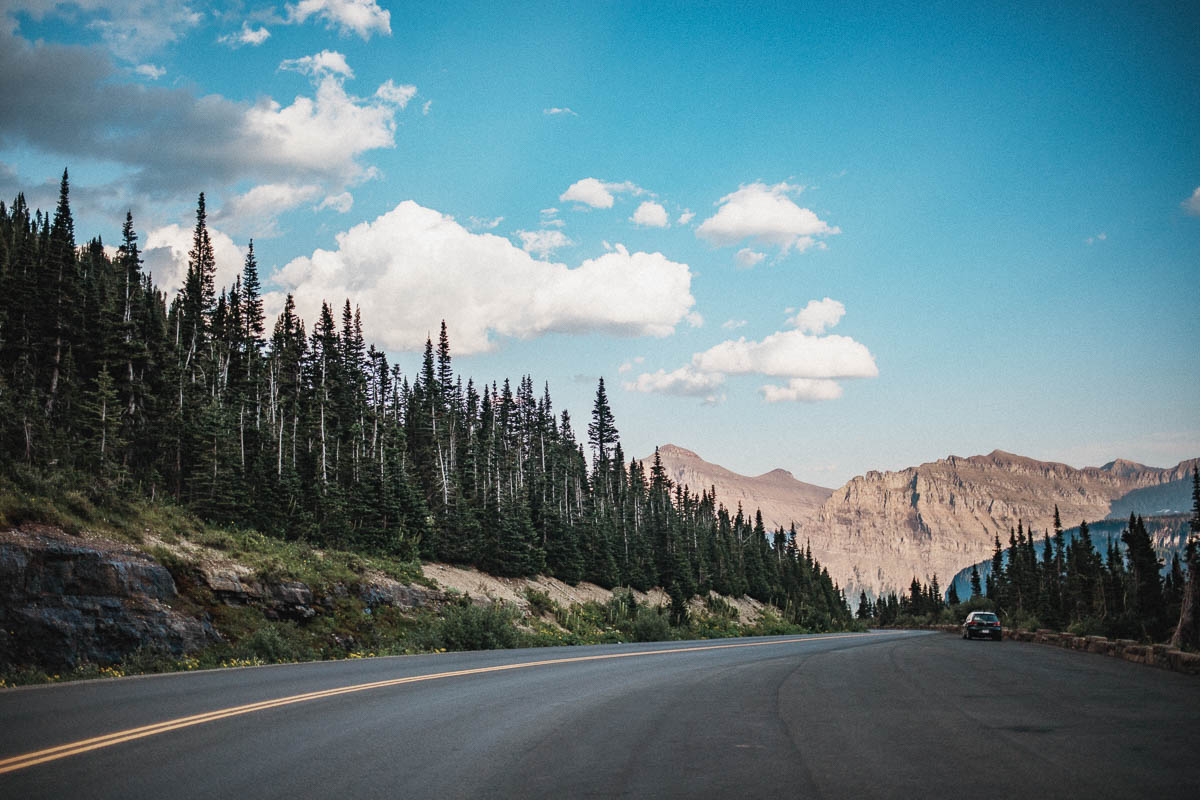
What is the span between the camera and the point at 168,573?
27.7 metres

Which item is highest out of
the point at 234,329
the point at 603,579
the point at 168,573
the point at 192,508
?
the point at 234,329

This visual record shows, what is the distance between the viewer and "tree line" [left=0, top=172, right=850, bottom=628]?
4275 centimetres

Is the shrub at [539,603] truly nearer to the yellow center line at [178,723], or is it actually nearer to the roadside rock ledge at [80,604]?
the roadside rock ledge at [80,604]

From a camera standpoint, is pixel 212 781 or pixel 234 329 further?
pixel 234 329

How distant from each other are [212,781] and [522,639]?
947 inches

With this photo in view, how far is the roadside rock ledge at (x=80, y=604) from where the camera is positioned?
22.4 metres

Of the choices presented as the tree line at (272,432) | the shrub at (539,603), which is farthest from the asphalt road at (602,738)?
the shrub at (539,603)

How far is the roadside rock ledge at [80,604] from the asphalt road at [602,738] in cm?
1095

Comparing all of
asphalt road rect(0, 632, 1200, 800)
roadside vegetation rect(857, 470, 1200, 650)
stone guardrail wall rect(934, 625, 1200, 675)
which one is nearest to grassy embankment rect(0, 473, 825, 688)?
asphalt road rect(0, 632, 1200, 800)

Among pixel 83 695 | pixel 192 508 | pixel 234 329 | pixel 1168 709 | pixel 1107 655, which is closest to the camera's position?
pixel 1168 709

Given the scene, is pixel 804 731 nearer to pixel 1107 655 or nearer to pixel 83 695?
pixel 83 695

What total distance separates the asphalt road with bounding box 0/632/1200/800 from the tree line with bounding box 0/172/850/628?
79.7ft

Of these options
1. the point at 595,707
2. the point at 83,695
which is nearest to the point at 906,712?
the point at 595,707

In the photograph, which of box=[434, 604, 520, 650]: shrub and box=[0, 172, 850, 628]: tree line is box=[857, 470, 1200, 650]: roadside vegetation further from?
box=[434, 604, 520, 650]: shrub
